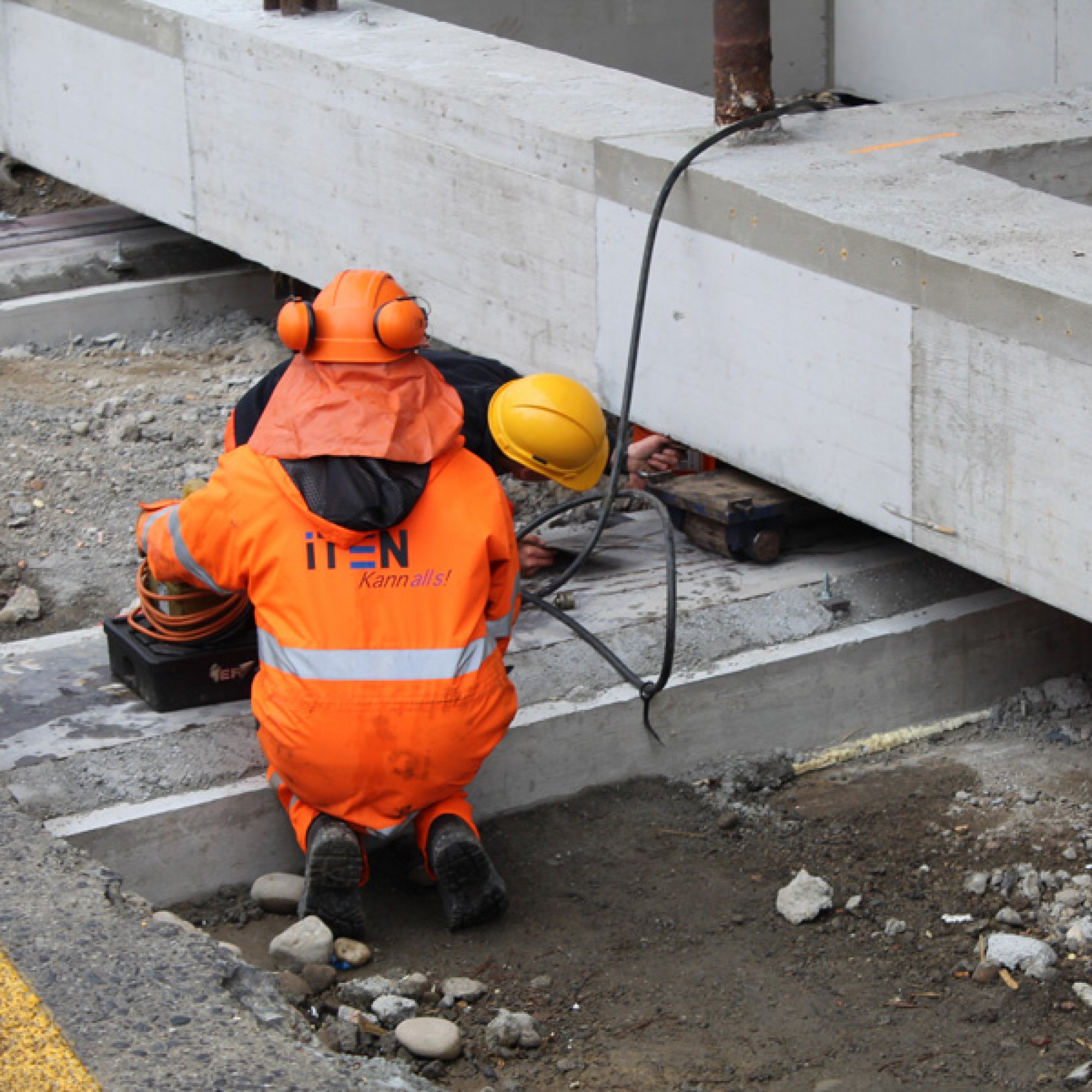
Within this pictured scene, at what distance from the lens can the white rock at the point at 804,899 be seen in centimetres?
443

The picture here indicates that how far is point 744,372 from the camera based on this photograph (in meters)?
5.55

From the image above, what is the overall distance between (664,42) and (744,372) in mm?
5477

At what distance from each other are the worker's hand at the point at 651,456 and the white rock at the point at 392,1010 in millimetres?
2408

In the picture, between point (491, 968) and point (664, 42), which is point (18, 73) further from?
point (491, 968)

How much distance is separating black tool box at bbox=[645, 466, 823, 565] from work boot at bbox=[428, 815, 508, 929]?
1.60m

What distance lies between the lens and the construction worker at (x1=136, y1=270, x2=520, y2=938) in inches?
162

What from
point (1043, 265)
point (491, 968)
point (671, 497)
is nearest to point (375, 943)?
point (491, 968)

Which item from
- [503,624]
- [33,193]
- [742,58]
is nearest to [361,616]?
[503,624]

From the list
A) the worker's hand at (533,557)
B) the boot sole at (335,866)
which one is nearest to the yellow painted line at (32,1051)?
the boot sole at (335,866)

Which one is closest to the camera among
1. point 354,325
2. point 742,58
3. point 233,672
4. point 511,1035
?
point 511,1035

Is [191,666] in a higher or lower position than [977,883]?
higher

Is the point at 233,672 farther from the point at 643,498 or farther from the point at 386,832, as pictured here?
the point at 643,498

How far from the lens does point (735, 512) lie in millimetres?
5500

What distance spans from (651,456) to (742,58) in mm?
1326
